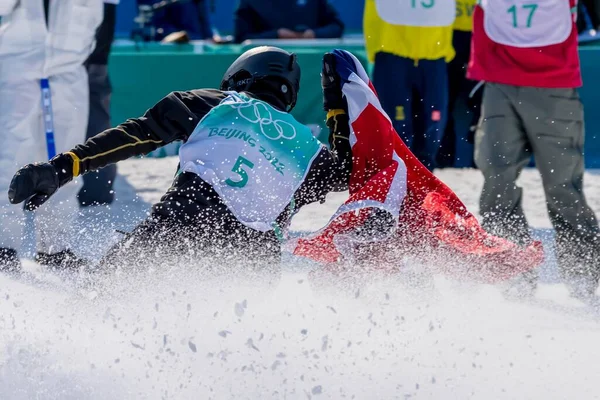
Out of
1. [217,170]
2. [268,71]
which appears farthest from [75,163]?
[268,71]

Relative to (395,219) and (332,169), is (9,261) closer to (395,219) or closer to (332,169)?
(332,169)

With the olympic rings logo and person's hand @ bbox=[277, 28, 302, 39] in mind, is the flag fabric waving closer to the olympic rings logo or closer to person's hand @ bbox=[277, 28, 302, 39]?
the olympic rings logo

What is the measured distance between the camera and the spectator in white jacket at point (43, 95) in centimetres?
494

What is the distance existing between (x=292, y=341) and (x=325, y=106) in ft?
2.72

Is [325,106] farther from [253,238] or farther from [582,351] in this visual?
[582,351]

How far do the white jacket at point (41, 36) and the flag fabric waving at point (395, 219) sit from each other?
191cm

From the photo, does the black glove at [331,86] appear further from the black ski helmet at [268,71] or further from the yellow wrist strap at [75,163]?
the yellow wrist strap at [75,163]

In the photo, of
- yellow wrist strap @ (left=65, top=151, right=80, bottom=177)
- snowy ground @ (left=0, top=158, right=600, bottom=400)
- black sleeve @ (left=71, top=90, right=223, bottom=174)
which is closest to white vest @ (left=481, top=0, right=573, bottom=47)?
snowy ground @ (left=0, top=158, right=600, bottom=400)

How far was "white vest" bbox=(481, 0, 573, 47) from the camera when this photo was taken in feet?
16.0

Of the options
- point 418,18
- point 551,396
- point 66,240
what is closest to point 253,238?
point 551,396

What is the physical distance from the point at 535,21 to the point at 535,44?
10 centimetres

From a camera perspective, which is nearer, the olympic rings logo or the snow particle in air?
the snow particle in air

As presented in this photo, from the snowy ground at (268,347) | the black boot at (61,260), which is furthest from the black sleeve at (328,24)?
the snowy ground at (268,347)

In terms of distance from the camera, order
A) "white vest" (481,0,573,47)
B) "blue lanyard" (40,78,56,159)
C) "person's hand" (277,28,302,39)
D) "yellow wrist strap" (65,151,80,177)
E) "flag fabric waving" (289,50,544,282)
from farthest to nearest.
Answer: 1. "person's hand" (277,28,302,39)
2. "blue lanyard" (40,78,56,159)
3. "white vest" (481,0,573,47)
4. "flag fabric waving" (289,50,544,282)
5. "yellow wrist strap" (65,151,80,177)
